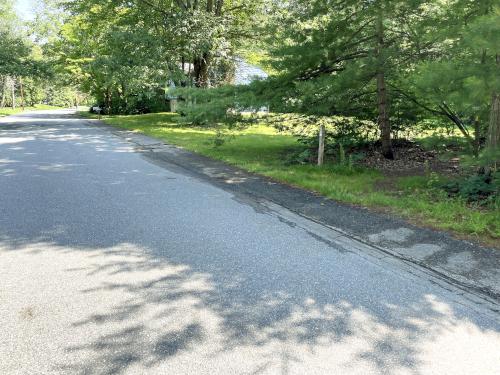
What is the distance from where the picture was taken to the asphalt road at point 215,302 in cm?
275

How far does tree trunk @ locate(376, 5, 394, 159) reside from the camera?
9000 millimetres

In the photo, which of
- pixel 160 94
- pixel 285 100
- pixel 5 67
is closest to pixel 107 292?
pixel 285 100

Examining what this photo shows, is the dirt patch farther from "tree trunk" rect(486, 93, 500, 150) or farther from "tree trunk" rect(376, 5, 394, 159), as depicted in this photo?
"tree trunk" rect(486, 93, 500, 150)

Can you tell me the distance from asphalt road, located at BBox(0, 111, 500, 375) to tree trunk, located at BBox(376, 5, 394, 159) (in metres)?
4.88

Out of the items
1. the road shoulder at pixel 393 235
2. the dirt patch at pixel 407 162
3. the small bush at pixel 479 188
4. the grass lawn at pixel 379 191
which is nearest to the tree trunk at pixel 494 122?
the small bush at pixel 479 188

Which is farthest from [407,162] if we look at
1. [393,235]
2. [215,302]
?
[215,302]

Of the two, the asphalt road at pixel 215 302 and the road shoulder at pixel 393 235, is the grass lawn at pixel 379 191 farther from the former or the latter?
the asphalt road at pixel 215 302

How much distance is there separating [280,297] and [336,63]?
26.6ft

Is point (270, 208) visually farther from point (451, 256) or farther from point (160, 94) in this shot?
point (160, 94)

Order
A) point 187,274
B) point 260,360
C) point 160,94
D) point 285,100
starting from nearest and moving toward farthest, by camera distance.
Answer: point 260,360
point 187,274
point 285,100
point 160,94

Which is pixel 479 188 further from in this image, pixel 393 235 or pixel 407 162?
pixel 407 162

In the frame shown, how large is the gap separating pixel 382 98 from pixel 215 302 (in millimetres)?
8270

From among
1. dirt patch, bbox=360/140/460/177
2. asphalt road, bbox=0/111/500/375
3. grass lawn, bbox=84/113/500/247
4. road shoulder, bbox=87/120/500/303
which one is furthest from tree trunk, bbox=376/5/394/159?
asphalt road, bbox=0/111/500/375

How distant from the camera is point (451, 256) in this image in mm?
4547
